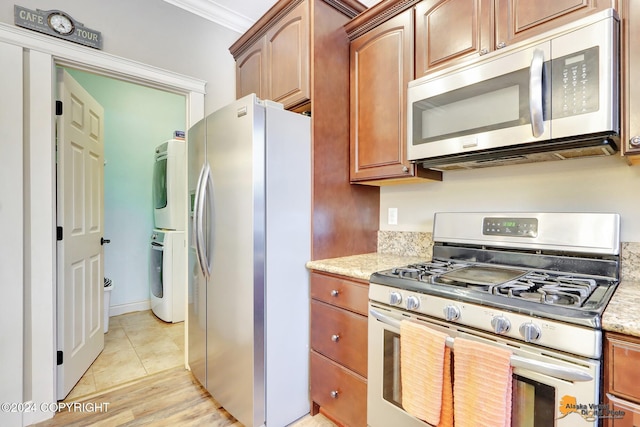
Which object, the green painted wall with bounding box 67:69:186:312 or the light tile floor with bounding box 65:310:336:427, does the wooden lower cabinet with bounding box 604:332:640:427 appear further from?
the green painted wall with bounding box 67:69:186:312

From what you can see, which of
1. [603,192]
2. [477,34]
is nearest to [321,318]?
[603,192]

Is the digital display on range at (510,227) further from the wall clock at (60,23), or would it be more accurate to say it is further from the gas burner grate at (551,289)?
the wall clock at (60,23)

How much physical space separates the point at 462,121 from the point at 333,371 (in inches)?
55.4

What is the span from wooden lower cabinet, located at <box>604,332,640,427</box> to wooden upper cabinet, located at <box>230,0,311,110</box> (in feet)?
5.40

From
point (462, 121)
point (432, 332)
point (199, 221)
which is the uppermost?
point (462, 121)

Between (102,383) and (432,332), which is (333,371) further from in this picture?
(102,383)

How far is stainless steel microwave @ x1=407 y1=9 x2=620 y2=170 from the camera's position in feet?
3.40

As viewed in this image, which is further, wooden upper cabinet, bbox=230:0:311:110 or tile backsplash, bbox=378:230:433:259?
tile backsplash, bbox=378:230:433:259

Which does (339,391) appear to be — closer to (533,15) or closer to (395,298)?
(395,298)

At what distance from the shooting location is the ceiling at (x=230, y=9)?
2.32 m

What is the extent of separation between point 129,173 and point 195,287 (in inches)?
89.4

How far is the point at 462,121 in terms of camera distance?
1.39 m

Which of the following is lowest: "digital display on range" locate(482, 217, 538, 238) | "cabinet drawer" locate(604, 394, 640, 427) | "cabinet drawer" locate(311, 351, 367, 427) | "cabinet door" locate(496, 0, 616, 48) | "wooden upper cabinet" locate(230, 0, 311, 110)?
"cabinet drawer" locate(311, 351, 367, 427)

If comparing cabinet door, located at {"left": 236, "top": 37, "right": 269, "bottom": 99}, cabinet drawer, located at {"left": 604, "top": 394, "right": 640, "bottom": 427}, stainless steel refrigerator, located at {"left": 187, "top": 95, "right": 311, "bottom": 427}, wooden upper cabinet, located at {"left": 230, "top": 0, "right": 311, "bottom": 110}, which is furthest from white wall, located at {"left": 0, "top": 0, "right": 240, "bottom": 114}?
cabinet drawer, located at {"left": 604, "top": 394, "right": 640, "bottom": 427}
